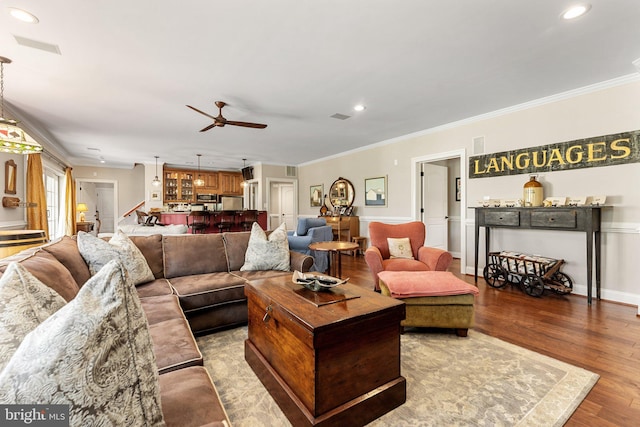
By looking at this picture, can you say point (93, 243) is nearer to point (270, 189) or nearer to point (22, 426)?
point (22, 426)

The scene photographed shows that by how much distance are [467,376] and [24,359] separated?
2141 millimetres

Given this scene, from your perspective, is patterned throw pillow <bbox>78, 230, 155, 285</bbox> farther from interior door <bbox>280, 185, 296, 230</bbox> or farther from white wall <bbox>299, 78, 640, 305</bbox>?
interior door <bbox>280, 185, 296, 230</bbox>

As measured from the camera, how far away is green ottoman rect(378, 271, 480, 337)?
234cm

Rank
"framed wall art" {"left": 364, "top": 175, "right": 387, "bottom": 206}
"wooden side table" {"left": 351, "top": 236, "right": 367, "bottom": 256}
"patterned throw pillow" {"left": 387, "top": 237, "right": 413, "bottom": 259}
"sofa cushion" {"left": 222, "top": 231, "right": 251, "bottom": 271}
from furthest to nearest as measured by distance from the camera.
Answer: "wooden side table" {"left": 351, "top": 236, "right": 367, "bottom": 256} < "framed wall art" {"left": 364, "top": 175, "right": 387, "bottom": 206} < "patterned throw pillow" {"left": 387, "top": 237, "right": 413, "bottom": 259} < "sofa cushion" {"left": 222, "top": 231, "right": 251, "bottom": 271}

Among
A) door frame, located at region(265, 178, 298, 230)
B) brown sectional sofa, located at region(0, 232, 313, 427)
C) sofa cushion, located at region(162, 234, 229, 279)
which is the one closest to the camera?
brown sectional sofa, located at region(0, 232, 313, 427)

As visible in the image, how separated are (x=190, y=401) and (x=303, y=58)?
2741 millimetres

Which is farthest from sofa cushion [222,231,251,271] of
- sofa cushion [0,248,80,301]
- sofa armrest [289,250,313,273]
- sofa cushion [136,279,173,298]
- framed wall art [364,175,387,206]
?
framed wall art [364,175,387,206]

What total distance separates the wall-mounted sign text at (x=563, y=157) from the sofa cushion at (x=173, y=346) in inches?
172

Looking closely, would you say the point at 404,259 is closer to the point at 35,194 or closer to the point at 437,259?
the point at 437,259

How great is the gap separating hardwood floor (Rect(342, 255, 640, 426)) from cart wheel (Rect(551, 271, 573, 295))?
0.09m

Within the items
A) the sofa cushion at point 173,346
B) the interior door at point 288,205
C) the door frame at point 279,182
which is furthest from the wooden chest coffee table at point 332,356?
the interior door at point 288,205

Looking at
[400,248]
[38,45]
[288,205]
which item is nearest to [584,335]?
[400,248]

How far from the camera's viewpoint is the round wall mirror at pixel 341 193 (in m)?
6.75

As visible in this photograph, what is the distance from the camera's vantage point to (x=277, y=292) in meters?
→ 1.81
